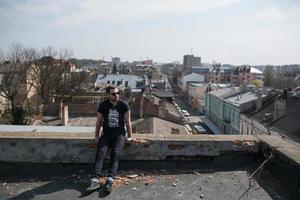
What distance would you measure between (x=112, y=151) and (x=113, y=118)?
1.73 ft

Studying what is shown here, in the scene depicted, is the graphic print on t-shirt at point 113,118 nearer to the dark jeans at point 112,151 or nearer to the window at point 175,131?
the dark jeans at point 112,151

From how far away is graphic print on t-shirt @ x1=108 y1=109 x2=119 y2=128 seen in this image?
15.0 ft

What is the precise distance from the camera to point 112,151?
4.31 meters

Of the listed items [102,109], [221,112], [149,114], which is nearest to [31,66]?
[149,114]

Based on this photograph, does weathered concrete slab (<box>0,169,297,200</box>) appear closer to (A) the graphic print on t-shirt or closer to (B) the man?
(B) the man

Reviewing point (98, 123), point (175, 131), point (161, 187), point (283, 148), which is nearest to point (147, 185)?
point (161, 187)

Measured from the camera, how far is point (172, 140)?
15.4 feet

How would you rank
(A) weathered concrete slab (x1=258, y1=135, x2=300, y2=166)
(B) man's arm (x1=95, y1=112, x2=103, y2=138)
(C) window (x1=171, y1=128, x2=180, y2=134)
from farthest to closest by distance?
(C) window (x1=171, y1=128, x2=180, y2=134) → (B) man's arm (x1=95, y1=112, x2=103, y2=138) → (A) weathered concrete slab (x1=258, y1=135, x2=300, y2=166)

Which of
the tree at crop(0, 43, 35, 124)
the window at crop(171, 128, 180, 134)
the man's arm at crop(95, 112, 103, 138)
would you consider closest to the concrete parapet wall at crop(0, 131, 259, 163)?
the man's arm at crop(95, 112, 103, 138)

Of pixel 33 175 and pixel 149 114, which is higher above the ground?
pixel 33 175

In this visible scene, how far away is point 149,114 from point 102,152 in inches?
704

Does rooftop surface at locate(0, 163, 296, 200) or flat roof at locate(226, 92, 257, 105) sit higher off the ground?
rooftop surface at locate(0, 163, 296, 200)

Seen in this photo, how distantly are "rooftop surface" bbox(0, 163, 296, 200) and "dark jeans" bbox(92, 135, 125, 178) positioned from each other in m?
0.20

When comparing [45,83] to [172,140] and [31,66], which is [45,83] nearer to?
[31,66]
